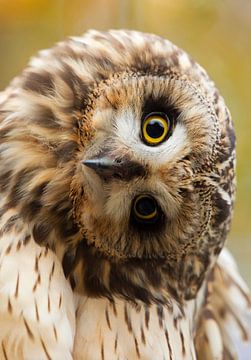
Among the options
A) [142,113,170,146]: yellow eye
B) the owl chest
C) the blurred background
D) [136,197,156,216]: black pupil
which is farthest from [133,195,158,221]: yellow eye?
the blurred background

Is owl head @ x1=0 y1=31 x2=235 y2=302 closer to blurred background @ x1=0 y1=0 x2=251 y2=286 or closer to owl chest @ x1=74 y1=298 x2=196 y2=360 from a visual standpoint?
owl chest @ x1=74 y1=298 x2=196 y2=360

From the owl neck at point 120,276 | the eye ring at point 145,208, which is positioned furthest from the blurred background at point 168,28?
the eye ring at point 145,208

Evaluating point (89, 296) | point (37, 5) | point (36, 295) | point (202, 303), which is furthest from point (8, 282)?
point (37, 5)

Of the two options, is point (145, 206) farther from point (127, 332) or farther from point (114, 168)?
point (127, 332)

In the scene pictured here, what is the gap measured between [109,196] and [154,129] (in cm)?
14

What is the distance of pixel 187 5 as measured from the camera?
2576 millimetres

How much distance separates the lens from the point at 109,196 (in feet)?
4.36

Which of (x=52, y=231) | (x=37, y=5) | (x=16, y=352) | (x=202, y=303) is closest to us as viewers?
(x=16, y=352)

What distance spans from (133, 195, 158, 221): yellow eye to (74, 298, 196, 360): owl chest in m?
0.21

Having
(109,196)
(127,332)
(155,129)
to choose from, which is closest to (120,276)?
(127,332)

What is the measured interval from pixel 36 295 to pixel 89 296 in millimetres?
132

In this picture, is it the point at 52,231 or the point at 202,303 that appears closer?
the point at 52,231

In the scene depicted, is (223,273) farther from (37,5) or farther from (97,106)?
(37,5)

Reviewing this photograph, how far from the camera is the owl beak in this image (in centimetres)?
126
